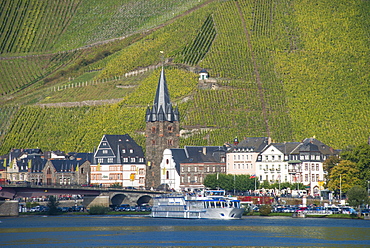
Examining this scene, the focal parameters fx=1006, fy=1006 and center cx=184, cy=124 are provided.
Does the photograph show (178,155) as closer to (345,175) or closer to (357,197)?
(345,175)

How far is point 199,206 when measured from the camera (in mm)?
124000

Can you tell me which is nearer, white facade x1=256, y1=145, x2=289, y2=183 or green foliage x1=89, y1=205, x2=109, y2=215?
green foliage x1=89, y1=205, x2=109, y2=215

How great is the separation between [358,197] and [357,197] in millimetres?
115

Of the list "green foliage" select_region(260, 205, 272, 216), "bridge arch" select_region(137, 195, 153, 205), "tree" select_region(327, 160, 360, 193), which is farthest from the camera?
"bridge arch" select_region(137, 195, 153, 205)

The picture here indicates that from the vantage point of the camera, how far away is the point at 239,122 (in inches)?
6747

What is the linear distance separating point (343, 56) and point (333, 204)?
78319 millimetres

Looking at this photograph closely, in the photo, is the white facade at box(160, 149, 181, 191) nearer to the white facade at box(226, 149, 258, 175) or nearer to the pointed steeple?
the pointed steeple

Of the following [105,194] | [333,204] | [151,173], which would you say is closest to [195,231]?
[333,204]

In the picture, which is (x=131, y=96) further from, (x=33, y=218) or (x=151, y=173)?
(x=33, y=218)

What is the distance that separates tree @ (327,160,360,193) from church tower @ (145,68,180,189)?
3707 cm

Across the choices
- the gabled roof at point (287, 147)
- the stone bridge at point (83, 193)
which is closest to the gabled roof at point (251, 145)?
the gabled roof at point (287, 147)

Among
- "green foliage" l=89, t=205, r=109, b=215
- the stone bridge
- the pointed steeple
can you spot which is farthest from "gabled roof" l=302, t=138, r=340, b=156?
"green foliage" l=89, t=205, r=109, b=215

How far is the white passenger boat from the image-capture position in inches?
4796

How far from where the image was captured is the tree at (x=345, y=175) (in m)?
126
